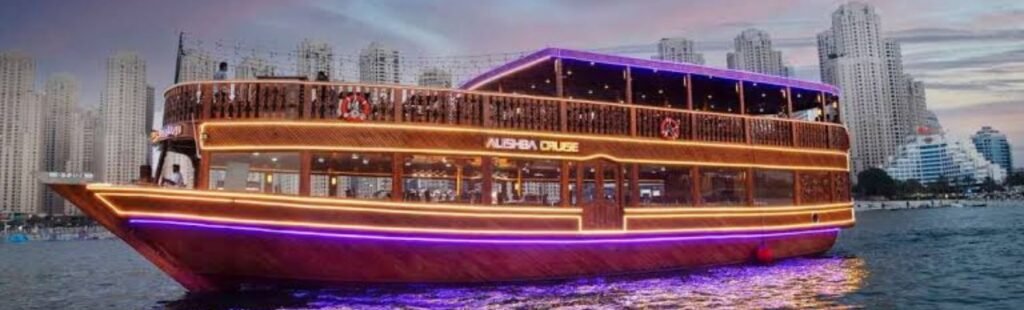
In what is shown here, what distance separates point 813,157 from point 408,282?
942cm

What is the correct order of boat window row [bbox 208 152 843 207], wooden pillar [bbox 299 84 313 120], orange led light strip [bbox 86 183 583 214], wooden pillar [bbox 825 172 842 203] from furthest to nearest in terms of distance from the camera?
wooden pillar [bbox 825 172 842 203]
boat window row [bbox 208 152 843 207]
wooden pillar [bbox 299 84 313 120]
orange led light strip [bbox 86 183 583 214]

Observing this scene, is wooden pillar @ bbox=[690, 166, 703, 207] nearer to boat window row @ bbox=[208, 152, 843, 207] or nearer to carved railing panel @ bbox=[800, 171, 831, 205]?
boat window row @ bbox=[208, 152, 843, 207]

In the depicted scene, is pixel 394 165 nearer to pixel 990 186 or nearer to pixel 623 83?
pixel 623 83

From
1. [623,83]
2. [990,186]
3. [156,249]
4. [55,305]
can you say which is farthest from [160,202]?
[990,186]

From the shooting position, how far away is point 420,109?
10.2 meters

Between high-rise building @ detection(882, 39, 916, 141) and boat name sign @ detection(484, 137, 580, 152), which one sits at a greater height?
high-rise building @ detection(882, 39, 916, 141)

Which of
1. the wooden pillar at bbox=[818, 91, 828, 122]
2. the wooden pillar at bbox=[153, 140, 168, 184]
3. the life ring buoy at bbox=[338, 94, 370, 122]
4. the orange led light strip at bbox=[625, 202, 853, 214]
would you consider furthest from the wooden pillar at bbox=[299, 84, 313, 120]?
the wooden pillar at bbox=[818, 91, 828, 122]

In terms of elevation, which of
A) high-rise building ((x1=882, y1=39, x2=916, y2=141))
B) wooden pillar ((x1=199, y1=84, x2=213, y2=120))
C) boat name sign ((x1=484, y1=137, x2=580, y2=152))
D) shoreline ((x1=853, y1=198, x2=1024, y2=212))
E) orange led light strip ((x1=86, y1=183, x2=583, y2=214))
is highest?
high-rise building ((x1=882, y1=39, x2=916, y2=141))

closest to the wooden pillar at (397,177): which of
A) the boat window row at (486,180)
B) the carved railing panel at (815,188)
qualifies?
the boat window row at (486,180)

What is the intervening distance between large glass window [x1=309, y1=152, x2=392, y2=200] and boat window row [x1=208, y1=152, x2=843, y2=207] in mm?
14

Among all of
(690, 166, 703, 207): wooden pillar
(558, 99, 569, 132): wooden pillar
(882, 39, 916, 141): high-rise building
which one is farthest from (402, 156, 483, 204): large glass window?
(882, 39, 916, 141): high-rise building

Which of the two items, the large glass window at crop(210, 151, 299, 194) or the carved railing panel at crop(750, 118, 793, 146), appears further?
the carved railing panel at crop(750, 118, 793, 146)

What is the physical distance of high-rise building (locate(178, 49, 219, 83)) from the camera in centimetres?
1068

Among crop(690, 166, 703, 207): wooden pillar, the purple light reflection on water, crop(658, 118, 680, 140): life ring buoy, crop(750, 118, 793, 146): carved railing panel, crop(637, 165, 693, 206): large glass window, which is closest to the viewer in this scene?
the purple light reflection on water
